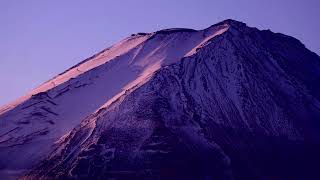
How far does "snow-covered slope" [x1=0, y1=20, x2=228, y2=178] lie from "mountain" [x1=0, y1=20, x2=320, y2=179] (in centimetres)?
14

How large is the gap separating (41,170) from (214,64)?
26.9m

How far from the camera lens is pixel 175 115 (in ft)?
221

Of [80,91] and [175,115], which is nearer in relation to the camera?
[175,115]

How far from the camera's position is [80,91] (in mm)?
79188

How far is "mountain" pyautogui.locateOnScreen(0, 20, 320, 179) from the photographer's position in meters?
61.9

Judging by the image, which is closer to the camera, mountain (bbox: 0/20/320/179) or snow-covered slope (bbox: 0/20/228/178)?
mountain (bbox: 0/20/320/179)

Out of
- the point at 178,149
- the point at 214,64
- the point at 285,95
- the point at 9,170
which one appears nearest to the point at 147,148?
the point at 178,149

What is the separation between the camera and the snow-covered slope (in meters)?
69.0

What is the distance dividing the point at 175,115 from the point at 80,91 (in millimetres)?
16403

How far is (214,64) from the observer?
261 ft

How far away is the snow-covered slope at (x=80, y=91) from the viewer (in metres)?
69.0

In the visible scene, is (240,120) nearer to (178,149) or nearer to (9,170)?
(178,149)

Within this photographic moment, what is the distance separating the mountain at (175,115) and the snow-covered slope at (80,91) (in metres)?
0.14

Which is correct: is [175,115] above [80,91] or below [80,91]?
below
